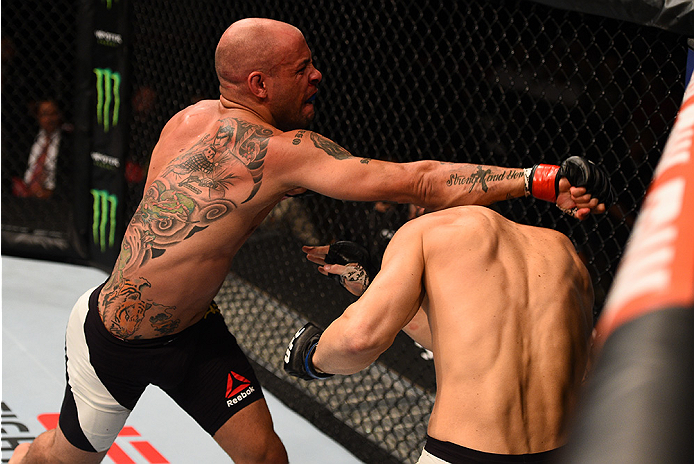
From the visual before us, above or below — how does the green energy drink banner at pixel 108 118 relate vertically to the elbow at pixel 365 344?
below

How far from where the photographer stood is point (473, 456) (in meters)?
1.14

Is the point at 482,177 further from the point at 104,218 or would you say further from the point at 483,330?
the point at 104,218

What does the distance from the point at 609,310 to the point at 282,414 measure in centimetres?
242

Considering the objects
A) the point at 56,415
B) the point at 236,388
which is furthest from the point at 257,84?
the point at 56,415

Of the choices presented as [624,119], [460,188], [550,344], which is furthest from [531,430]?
[624,119]

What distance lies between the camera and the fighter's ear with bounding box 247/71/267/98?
1506 mm

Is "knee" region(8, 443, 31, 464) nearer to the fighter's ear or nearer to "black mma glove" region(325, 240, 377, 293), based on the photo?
"black mma glove" region(325, 240, 377, 293)

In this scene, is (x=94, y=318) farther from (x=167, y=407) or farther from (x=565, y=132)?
(x=565, y=132)

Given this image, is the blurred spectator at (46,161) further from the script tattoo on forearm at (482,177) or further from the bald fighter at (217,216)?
the script tattoo on forearm at (482,177)

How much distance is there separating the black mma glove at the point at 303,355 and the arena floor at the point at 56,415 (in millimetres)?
979

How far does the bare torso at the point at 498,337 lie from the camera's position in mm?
→ 1145

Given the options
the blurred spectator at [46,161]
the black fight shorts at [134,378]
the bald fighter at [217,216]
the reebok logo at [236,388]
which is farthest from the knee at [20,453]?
the blurred spectator at [46,161]

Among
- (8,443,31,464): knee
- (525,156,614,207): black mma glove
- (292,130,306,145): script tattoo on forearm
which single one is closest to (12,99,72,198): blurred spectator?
(8,443,31,464): knee

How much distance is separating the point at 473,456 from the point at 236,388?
0.66 meters
